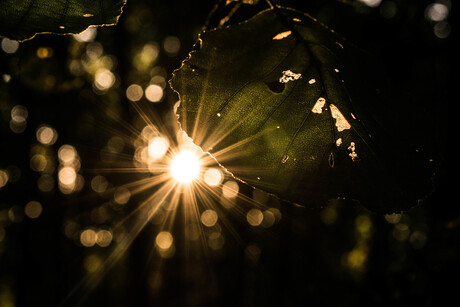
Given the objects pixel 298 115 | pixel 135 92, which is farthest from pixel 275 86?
pixel 135 92

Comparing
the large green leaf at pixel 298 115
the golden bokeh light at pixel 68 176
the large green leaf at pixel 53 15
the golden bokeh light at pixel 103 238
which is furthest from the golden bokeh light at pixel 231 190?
the large green leaf at pixel 53 15

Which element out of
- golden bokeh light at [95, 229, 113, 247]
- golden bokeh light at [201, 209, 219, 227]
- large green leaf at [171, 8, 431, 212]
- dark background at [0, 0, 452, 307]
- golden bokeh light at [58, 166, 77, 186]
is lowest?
large green leaf at [171, 8, 431, 212]

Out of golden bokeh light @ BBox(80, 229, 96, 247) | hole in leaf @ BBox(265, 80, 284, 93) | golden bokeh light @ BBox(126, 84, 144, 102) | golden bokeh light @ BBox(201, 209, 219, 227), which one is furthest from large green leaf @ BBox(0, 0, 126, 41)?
golden bokeh light @ BBox(80, 229, 96, 247)

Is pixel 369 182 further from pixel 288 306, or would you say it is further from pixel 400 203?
pixel 288 306

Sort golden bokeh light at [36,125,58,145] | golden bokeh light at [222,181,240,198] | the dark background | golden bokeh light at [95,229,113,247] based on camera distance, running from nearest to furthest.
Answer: the dark background → golden bokeh light at [36,125,58,145] → golden bokeh light at [222,181,240,198] → golden bokeh light at [95,229,113,247]

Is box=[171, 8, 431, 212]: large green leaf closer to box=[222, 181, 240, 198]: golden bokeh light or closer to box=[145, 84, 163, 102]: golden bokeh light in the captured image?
box=[145, 84, 163, 102]: golden bokeh light

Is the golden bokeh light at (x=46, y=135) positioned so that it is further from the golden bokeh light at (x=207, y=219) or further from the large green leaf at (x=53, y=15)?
the golden bokeh light at (x=207, y=219)
